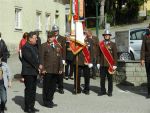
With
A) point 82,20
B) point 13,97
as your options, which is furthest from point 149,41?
point 13,97

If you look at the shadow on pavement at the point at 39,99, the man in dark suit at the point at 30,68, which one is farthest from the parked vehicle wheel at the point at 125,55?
the man in dark suit at the point at 30,68

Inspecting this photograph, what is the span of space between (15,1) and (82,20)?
63.4 ft

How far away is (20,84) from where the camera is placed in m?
18.1

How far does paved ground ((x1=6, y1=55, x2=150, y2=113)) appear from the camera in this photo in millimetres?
13023

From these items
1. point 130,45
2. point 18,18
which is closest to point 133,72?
point 130,45

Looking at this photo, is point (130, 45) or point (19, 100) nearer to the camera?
point (19, 100)

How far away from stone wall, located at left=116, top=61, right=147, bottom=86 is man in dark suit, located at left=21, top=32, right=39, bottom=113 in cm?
606

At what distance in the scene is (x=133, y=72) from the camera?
18094 millimetres

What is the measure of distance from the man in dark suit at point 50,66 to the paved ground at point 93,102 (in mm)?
335

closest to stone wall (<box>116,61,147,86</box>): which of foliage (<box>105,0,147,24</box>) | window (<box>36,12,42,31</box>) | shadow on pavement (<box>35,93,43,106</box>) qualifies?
shadow on pavement (<box>35,93,43,106</box>)

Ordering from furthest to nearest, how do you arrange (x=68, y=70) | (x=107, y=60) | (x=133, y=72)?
(x=68, y=70)
(x=133, y=72)
(x=107, y=60)

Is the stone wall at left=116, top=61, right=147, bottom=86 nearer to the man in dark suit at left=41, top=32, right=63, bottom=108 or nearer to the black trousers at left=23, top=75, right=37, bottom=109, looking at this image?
the man in dark suit at left=41, top=32, right=63, bottom=108

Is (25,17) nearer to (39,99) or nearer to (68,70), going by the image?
(68,70)

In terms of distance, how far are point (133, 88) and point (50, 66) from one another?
4.83 metres
